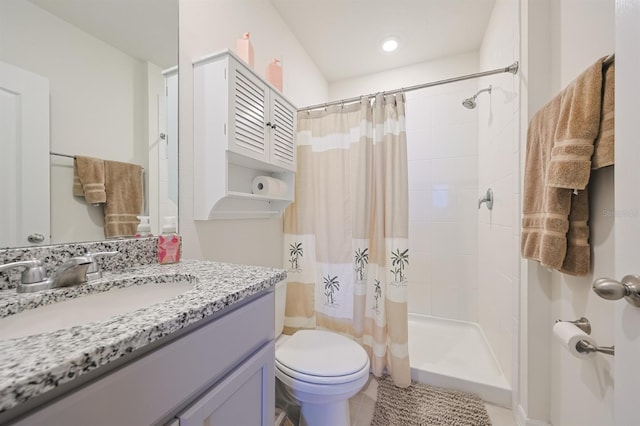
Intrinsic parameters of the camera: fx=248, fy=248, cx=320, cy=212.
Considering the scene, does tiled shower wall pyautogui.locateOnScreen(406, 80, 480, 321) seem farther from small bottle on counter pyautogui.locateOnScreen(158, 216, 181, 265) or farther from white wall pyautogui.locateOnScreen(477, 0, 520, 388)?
small bottle on counter pyautogui.locateOnScreen(158, 216, 181, 265)

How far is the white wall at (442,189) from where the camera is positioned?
7.04 ft

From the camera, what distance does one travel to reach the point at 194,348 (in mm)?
509

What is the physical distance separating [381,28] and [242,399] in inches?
92.2

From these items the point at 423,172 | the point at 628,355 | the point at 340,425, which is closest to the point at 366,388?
the point at 340,425

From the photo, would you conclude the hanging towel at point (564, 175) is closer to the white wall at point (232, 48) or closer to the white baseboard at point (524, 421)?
the white baseboard at point (524, 421)

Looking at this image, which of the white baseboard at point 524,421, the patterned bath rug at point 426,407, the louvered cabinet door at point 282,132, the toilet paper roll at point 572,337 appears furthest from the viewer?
the louvered cabinet door at point 282,132

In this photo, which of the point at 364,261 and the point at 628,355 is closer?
the point at 628,355

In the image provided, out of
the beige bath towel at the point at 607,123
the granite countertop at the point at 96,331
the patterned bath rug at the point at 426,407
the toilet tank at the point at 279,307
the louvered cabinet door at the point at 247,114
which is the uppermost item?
the louvered cabinet door at the point at 247,114

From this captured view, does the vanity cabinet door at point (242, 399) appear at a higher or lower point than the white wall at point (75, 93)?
lower

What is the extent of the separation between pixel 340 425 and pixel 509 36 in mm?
2217

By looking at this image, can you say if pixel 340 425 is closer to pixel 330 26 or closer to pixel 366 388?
pixel 366 388

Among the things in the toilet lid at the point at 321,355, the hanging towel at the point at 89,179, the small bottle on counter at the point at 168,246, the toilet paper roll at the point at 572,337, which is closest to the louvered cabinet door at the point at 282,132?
the small bottle on counter at the point at 168,246

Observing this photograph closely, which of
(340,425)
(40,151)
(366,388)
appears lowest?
(366,388)

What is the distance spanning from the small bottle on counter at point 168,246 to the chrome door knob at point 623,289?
120cm
